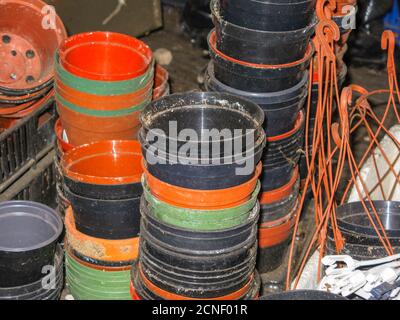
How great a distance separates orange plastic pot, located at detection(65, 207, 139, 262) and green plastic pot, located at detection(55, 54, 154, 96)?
0.61 meters

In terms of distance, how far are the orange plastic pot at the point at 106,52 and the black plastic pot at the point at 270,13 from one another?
0.52 m

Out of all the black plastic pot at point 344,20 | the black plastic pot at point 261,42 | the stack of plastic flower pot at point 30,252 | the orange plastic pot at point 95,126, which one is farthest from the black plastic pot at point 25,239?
the black plastic pot at point 344,20

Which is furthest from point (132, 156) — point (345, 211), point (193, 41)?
point (193, 41)

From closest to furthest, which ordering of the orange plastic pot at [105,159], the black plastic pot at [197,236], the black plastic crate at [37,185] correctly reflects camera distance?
the black plastic pot at [197,236] < the orange plastic pot at [105,159] < the black plastic crate at [37,185]

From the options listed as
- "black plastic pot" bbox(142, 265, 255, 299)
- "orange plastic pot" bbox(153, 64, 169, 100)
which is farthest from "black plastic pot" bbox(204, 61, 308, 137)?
"black plastic pot" bbox(142, 265, 255, 299)

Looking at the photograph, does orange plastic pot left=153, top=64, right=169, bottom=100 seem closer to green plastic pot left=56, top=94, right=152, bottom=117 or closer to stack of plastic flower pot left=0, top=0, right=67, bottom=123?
green plastic pot left=56, top=94, right=152, bottom=117

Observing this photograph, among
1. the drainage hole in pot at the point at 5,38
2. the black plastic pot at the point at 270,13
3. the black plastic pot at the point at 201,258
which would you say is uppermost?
the black plastic pot at the point at 270,13

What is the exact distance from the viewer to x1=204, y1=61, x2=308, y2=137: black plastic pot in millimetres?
3359

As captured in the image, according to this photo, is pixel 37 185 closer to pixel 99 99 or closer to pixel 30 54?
pixel 30 54

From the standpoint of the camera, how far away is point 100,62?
3789mm

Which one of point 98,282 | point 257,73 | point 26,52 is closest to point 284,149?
point 257,73

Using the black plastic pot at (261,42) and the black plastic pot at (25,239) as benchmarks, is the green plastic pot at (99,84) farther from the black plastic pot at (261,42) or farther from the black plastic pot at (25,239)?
the black plastic pot at (25,239)

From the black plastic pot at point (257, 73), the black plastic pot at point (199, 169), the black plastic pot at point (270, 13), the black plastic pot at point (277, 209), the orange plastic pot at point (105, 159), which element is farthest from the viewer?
the black plastic pot at point (277, 209)

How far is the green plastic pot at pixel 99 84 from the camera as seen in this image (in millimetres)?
3367
